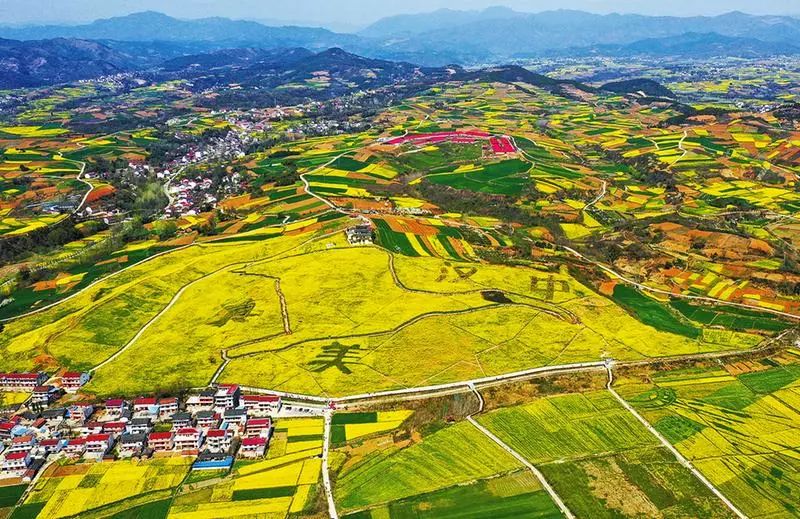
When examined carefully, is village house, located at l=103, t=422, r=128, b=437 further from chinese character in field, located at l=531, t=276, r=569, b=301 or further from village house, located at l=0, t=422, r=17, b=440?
chinese character in field, located at l=531, t=276, r=569, b=301

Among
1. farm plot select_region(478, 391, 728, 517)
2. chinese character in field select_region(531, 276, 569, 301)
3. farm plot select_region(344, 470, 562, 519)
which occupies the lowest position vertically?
chinese character in field select_region(531, 276, 569, 301)

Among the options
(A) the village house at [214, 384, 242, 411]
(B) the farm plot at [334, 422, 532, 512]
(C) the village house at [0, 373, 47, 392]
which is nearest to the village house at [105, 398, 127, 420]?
(A) the village house at [214, 384, 242, 411]

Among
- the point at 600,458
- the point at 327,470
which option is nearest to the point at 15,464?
the point at 327,470

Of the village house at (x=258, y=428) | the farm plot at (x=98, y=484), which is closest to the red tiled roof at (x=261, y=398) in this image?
the village house at (x=258, y=428)

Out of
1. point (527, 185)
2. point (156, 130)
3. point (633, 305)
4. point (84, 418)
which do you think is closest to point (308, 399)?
point (84, 418)

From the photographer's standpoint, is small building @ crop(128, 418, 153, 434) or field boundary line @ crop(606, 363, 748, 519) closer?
field boundary line @ crop(606, 363, 748, 519)

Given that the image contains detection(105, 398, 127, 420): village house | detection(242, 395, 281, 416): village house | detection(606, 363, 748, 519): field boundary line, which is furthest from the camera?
detection(242, 395, 281, 416): village house

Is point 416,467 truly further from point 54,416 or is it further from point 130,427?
point 54,416

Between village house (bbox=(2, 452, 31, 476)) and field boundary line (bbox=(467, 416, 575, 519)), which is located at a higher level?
village house (bbox=(2, 452, 31, 476))
